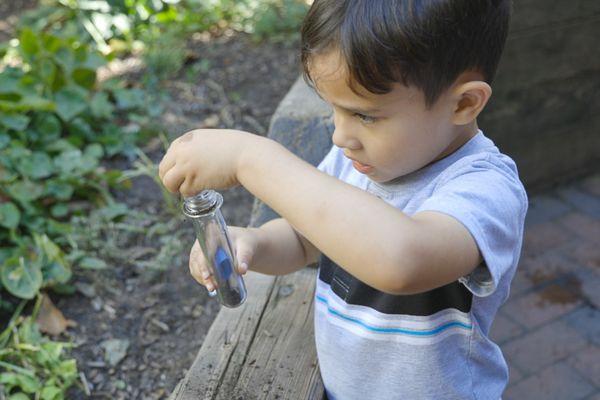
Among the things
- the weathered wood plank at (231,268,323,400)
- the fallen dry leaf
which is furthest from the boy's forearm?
the fallen dry leaf

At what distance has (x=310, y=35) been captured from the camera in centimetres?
112

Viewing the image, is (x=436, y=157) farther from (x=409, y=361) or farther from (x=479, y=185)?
(x=409, y=361)

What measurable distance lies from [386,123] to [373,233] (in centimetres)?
22

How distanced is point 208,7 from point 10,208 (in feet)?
7.95

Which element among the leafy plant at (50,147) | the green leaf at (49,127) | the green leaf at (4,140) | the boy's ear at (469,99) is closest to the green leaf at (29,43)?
the leafy plant at (50,147)

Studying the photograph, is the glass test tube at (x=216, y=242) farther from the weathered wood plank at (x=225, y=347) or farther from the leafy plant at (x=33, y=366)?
the leafy plant at (x=33, y=366)

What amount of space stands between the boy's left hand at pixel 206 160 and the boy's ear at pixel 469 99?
35cm

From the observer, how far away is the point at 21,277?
225 cm

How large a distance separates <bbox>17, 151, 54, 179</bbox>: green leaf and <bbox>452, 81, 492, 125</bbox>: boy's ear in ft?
6.36

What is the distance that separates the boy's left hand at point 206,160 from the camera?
3.63 feet

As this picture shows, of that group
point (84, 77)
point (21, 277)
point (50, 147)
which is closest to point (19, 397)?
point (21, 277)

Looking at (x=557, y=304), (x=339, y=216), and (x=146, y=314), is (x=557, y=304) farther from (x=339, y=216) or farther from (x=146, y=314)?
(x=339, y=216)

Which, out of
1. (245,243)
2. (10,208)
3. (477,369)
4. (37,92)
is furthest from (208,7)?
(477,369)

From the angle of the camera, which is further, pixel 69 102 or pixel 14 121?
pixel 69 102
